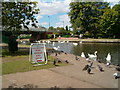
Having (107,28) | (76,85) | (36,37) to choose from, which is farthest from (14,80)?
(36,37)

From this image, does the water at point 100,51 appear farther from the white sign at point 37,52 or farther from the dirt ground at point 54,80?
the dirt ground at point 54,80

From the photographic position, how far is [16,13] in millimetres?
18641

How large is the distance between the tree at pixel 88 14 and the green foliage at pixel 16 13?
42.5 m

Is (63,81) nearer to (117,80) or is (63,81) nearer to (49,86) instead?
(49,86)

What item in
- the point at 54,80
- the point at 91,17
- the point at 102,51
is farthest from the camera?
the point at 91,17

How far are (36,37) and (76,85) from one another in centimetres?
7239

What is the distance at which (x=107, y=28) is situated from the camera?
53625mm

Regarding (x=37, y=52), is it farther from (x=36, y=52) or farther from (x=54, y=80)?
(x=54, y=80)

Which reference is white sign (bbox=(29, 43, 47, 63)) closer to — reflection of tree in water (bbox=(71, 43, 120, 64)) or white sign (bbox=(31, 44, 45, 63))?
white sign (bbox=(31, 44, 45, 63))

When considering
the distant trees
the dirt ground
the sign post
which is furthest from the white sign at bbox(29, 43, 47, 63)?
the distant trees

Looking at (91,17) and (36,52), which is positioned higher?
(91,17)

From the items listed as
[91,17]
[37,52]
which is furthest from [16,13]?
[91,17]

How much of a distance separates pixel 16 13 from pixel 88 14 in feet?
154

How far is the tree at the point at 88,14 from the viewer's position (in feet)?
200
